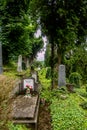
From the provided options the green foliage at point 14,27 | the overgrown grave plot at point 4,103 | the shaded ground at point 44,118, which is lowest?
the shaded ground at point 44,118

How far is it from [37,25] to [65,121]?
6605 mm

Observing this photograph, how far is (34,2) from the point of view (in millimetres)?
12781

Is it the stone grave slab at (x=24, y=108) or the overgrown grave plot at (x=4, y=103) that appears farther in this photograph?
the stone grave slab at (x=24, y=108)

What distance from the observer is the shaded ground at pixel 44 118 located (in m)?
8.26

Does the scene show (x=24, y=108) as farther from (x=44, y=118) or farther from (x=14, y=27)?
(x=14, y=27)

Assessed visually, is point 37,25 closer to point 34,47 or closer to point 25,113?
point 25,113

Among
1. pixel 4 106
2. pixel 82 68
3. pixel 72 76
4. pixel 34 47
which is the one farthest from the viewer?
pixel 34 47

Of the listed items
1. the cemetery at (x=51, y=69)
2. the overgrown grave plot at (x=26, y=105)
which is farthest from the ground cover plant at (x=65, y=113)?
the overgrown grave plot at (x=26, y=105)

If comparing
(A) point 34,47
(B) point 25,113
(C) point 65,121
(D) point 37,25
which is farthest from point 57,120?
(A) point 34,47

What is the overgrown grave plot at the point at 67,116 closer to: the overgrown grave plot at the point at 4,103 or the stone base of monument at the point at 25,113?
the stone base of monument at the point at 25,113

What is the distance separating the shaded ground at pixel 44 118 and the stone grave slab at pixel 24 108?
59 cm

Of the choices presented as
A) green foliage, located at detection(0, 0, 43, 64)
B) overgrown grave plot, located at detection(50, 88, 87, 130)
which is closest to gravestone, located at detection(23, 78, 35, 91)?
overgrown grave plot, located at detection(50, 88, 87, 130)

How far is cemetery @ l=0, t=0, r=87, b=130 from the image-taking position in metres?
7.66

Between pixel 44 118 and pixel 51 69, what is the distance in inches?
194
